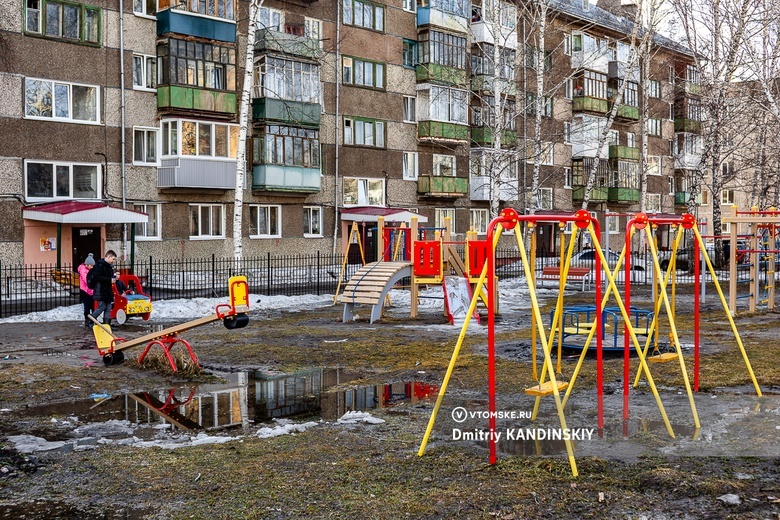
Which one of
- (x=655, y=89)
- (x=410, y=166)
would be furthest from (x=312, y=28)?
(x=655, y=89)

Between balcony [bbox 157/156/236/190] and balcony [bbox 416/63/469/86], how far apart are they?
12262 mm

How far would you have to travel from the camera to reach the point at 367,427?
802 centimetres

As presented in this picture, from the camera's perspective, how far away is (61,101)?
29234mm

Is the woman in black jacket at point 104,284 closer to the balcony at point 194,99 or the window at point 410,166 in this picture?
the balcony at point 194,99

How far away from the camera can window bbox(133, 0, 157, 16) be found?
3092 centimetres

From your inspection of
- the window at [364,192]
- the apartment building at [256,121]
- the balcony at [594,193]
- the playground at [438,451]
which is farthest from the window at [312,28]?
the playground at [438,451]

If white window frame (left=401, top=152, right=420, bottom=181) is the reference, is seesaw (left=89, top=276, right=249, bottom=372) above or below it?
below

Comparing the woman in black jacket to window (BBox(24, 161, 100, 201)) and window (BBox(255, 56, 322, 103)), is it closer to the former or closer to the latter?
window (BBox(24, 161, 100, 201))

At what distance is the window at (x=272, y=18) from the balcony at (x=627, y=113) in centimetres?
2436

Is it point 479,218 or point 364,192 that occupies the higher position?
point 364,192

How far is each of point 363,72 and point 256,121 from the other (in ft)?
21.8

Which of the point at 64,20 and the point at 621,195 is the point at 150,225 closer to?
the point at 64,20

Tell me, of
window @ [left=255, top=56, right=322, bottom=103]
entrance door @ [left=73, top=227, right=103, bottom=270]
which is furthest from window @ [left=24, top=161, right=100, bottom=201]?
window @ [left=255, top=56, right=322, bottom=103]

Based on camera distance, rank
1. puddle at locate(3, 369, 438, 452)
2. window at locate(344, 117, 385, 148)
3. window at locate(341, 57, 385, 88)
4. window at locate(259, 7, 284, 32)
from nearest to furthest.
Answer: puddle at locate(3, 369, 438, 452) → window at locate(259, 7, 284, 32) → window at locate(341, 57, 385, 88) → window at locate(344, 117, 385, 148)
